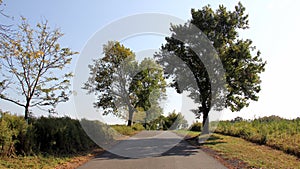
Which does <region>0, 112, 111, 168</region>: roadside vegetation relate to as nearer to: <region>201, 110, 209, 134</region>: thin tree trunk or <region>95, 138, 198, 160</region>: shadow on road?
<region>95, 138, 198, 160</region>: shadow on road

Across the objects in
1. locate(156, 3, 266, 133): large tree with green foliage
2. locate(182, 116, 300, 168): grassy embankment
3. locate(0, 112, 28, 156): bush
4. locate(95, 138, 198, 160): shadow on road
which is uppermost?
locate(156, 3, 266, 133): large tree with green foliage

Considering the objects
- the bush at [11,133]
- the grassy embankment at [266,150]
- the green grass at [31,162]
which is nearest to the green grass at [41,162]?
the green grass at [31,162]

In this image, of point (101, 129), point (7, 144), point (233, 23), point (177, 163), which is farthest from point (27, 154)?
point (233, 23)

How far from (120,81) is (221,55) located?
1835cm

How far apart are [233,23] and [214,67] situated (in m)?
4.04

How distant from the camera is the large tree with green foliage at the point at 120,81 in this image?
33281mm

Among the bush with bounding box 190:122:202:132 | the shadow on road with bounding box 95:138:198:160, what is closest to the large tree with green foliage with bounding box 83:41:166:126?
the bush with bounding box 190:122:202:132

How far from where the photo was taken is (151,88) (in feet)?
118

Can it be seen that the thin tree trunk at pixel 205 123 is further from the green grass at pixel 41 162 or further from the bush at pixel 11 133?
the bush at pixel 11 133

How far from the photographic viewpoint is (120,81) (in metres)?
33.8

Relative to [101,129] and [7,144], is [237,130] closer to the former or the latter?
[101,129]

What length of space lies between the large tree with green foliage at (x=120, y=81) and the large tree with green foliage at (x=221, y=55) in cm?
1367

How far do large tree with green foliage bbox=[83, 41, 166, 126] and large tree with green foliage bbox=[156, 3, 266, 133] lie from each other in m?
13.7

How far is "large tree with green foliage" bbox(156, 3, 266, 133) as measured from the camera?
18.3m
